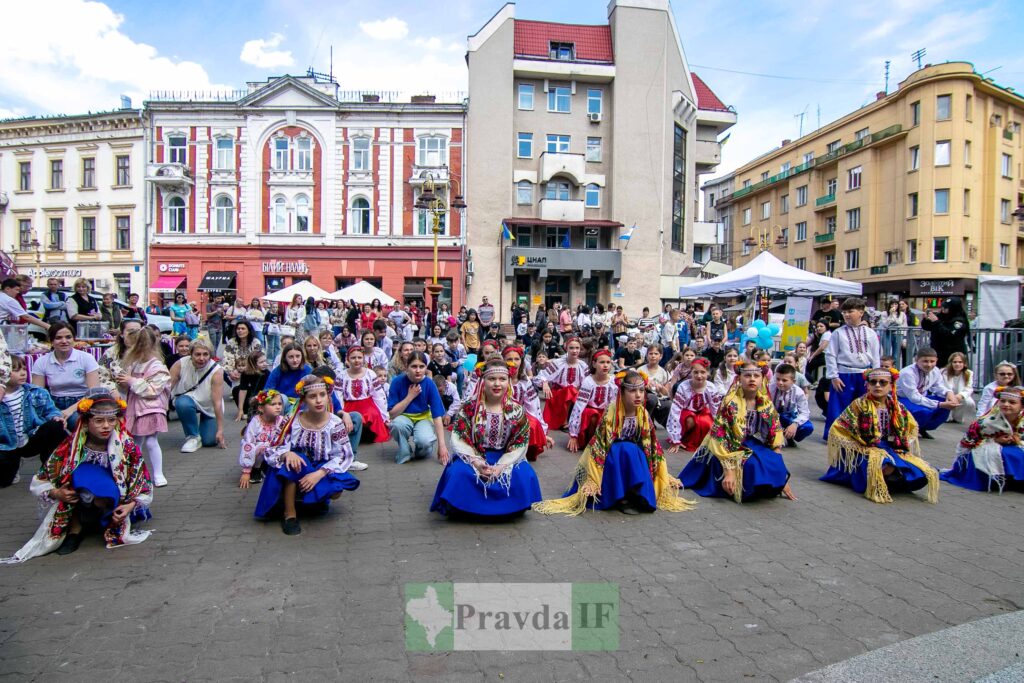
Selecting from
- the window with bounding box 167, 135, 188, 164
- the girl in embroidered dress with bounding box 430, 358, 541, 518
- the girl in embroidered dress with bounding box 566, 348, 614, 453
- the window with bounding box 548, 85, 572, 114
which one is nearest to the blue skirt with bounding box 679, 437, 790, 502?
the girl in embroidered dress with bounding box 430, 358, 541, 518

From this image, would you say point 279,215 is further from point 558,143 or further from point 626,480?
point 626,480

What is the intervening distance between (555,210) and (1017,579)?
29.9m

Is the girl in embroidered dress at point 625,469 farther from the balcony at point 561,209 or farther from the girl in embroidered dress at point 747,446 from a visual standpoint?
the balcony at point 561,209

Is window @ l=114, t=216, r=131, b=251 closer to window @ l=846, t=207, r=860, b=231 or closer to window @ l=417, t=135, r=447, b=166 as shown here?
window @ l=417, t=135, r=447, b=166

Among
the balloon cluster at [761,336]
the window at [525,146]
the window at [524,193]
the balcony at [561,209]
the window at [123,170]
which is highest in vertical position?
the window at [525,146]

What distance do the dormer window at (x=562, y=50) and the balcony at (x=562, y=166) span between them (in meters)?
5.59

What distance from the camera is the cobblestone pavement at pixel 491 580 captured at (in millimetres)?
3092

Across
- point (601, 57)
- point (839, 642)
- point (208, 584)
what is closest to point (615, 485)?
point (839, 642)

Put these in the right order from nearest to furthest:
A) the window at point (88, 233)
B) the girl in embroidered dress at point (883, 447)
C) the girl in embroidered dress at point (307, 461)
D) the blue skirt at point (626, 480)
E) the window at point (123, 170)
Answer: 1. the girl in embroidered dress at point (307, 461)
2. the blue skirt at point (626, 480)
3. the girl in embroidered dress at point (883, 447)
4. the window at point (123, 170)
5. the window at point (88, 233)

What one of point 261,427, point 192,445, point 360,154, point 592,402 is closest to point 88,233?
point 360,154

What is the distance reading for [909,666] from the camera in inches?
121

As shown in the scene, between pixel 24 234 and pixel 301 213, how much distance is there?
17679mm

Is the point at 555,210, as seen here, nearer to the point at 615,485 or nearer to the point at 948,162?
the point at 948,162

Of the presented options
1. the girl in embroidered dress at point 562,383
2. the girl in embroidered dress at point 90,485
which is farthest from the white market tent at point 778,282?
the girl in embroidered dress at point 90,485
